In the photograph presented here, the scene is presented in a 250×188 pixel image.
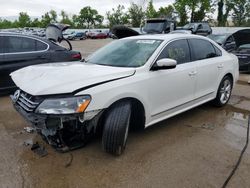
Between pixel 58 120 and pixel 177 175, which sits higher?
pixel 58 120

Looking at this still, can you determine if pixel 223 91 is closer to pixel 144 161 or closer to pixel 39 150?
pixel 144 161

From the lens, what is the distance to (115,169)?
10.3 feet

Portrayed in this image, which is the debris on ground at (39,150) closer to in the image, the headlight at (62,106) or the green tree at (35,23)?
the headlight at (62,106)

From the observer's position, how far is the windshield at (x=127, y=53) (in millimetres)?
3873

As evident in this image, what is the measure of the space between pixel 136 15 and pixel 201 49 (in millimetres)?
51993

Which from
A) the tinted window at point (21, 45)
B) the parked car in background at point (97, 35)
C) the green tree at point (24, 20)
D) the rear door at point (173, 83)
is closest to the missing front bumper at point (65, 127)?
the rear door at point (173, 83)

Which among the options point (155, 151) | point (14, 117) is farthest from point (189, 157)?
point (14, 117)

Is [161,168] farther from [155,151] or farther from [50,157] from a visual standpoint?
[50,157]

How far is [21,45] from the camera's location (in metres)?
6.11

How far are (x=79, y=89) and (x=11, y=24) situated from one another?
100987 millimetres

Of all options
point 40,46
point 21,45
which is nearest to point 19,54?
point 21,45

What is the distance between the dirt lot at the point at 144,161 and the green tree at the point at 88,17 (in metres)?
80.3

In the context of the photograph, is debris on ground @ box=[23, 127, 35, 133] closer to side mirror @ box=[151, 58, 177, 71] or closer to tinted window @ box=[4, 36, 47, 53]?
side mirror @ box=[151, 58, 177, 71]

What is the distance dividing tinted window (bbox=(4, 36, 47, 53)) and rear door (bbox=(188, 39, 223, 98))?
3.60m
